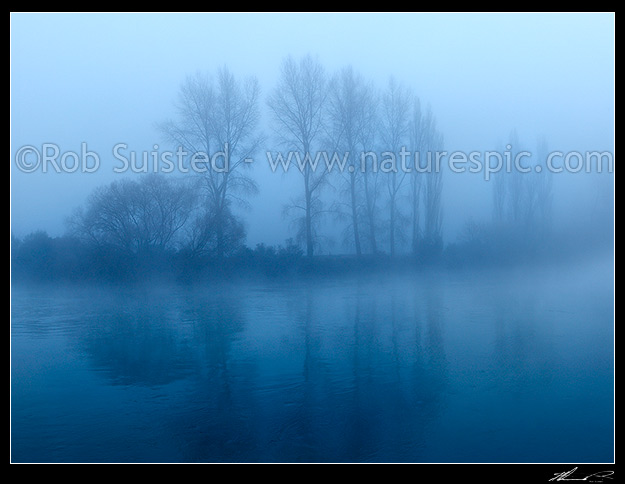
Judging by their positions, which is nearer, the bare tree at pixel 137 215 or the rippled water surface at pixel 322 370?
the rippled water surface at pixel 322 370

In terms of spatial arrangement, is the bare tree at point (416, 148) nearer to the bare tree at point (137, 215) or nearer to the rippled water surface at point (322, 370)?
the rippled water surface at point (322, 370)

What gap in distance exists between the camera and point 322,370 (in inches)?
156

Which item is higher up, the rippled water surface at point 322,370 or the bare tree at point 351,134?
the bare tree at point 351,134

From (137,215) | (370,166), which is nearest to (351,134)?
(370,166)

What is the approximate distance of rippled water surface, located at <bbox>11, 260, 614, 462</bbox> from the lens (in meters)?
3.35

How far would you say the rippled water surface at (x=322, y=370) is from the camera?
3348 millimetres

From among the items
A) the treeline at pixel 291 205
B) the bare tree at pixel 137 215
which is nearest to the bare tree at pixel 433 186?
the treeline at pixel 291 205

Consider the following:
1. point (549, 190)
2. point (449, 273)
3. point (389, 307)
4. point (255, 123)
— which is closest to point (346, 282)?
point (389, 307)

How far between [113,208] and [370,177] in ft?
6.34

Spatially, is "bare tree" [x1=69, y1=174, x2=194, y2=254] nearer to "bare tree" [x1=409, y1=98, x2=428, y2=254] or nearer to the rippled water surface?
the rippled water surface
